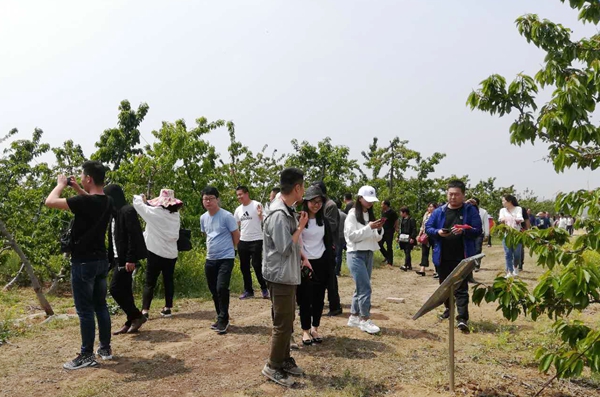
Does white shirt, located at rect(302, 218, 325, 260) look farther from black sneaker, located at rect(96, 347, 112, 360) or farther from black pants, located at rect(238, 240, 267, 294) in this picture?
black pants, located at rect(238, 240, 267, 294)

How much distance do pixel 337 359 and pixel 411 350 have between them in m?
0.94

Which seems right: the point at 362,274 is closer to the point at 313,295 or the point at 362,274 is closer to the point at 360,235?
the point at 360,235

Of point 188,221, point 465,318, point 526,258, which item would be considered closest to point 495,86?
point 465,318

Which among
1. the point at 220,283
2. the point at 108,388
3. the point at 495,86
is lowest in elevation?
the point at 108,388

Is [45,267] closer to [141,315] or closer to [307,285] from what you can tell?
[141,315]

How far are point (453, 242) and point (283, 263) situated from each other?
284 cm

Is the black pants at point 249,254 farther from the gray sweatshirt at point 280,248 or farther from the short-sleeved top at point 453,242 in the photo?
the gray sweatshirt at point 280,248

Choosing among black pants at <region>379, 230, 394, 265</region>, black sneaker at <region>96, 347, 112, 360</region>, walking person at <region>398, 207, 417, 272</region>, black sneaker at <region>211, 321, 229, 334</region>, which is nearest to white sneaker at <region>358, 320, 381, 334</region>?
black sneaker at <region>211, 321, 229, 334</region>

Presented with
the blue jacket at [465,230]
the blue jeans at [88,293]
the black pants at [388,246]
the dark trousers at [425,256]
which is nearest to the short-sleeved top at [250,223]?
the blue jacket at [465,230]

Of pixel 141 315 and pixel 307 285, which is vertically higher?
pixel 307 285

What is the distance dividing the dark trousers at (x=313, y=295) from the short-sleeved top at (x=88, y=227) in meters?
2.09

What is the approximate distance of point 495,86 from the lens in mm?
3486

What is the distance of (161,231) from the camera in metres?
6.71

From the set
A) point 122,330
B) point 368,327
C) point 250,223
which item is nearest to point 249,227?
point 250,223
